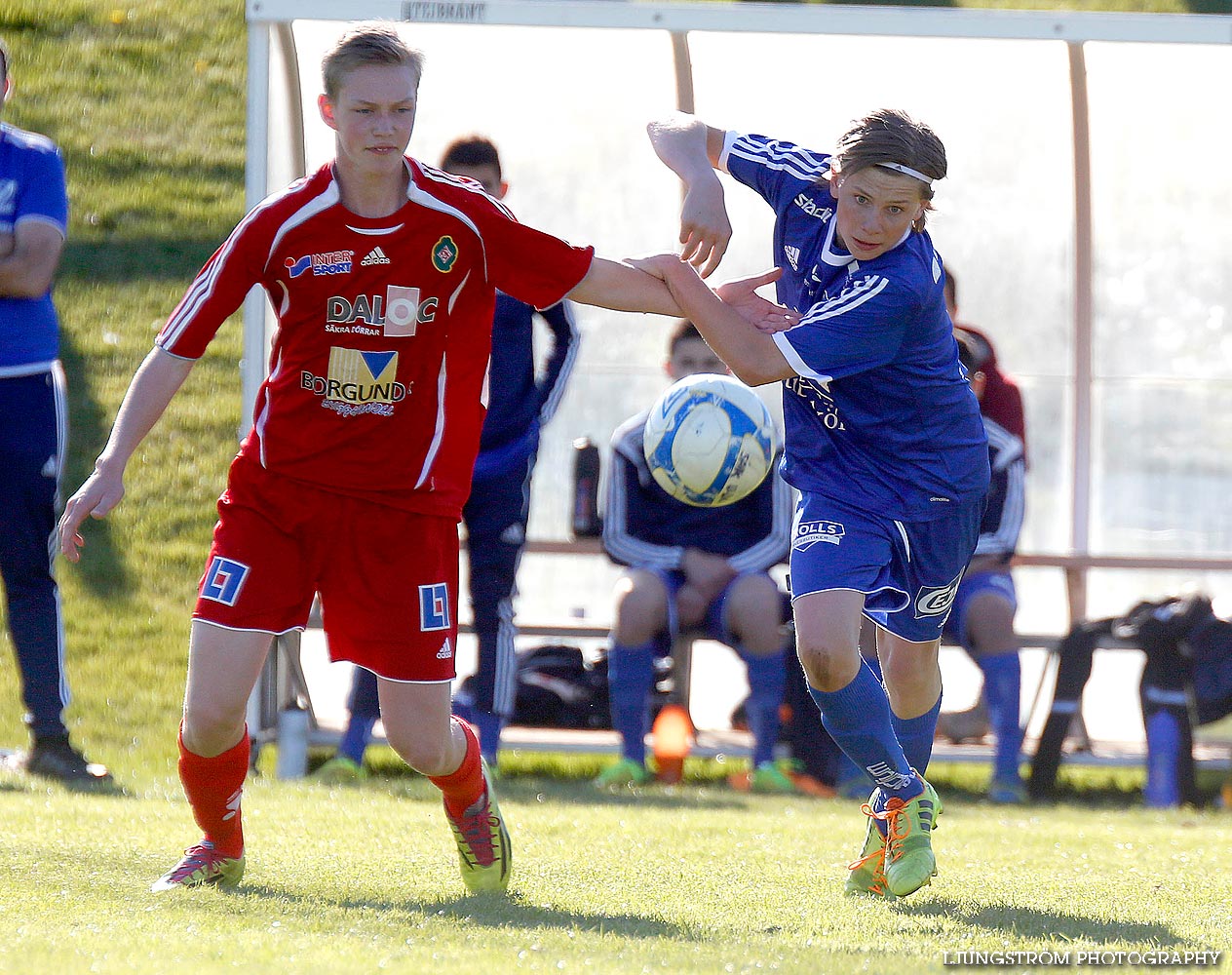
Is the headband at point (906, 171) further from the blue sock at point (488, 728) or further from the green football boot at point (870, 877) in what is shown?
the blue sock at point (488, 728)

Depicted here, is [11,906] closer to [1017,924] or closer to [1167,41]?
[1017,924]

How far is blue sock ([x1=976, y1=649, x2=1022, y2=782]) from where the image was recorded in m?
5.92

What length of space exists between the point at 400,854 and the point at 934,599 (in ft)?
5.01

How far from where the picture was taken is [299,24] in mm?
6305

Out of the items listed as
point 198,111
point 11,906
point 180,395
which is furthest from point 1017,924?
point 198,111

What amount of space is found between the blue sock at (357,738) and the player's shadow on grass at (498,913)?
2258 millimetres

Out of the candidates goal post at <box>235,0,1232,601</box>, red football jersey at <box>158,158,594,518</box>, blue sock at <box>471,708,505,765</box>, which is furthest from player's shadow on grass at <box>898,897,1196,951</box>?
goal post at <box>235,0,1232,601</box>

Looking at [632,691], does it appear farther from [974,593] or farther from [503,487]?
[974,593]

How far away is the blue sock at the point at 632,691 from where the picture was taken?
231 inches

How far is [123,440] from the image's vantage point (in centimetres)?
333

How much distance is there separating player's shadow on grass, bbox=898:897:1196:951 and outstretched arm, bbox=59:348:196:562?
6.38ft

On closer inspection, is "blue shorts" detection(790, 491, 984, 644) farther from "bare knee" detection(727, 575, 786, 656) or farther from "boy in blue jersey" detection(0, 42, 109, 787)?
"boy in blue jersey" detection(0, 42, 109, 787)

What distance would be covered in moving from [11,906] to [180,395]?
540 cm

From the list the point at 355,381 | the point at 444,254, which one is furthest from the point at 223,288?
the point at 444,254
